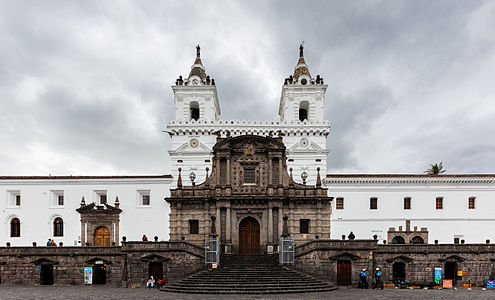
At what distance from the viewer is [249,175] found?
38031mm

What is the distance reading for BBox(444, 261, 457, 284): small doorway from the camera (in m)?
31.3

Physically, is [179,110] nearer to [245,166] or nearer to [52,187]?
[245,166]

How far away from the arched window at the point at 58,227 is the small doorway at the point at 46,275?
227 inches

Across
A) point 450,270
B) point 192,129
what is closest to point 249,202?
point 192,129

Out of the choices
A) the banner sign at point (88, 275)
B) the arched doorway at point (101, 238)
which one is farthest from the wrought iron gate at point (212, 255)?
the arched doorway at point (101, 238)

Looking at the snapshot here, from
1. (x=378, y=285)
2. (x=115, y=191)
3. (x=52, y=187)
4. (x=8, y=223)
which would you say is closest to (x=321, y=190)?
(x=378, y=285)

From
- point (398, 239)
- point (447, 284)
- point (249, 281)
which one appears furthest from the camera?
point (398, 239)

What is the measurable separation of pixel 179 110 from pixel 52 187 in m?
15.0

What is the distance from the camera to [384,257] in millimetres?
31000

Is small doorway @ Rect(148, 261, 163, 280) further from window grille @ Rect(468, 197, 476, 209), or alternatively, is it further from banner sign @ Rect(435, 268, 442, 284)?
window grille @ Rect(468, 197, 476, 209)

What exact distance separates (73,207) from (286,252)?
71.4 feet

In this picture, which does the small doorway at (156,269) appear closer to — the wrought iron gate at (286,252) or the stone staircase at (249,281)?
the stone staircase at (249,281)

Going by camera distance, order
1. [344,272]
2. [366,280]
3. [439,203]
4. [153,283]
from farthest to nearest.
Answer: [439,203], [344,272], [366,280], [153,283]

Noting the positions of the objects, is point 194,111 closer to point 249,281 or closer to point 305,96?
point 305,96
